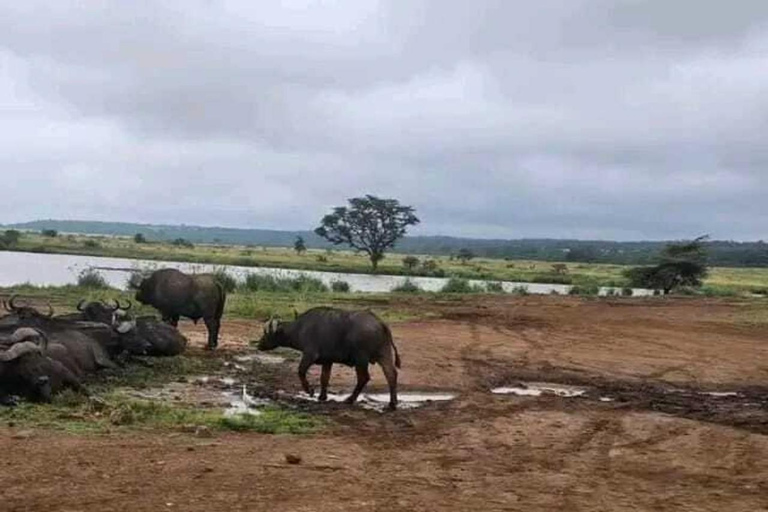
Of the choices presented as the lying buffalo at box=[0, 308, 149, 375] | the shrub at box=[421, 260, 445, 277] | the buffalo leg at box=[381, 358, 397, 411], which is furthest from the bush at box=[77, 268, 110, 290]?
the shrub at box=[421, 260, 445, 277]

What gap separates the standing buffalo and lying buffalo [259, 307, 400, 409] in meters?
5.57

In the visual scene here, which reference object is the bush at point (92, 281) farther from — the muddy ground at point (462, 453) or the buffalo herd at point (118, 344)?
the buffalo herd at point (118, 344)

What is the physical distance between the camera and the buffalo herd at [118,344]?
13047 millimetres

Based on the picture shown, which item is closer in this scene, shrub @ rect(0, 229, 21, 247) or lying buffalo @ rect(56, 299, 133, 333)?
lying buffalo @ rect(56, 299, 133, 333)

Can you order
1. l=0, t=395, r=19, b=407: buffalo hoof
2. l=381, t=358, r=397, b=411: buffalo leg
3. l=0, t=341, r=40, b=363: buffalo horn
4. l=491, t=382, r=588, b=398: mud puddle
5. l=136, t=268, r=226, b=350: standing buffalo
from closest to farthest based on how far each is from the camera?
l=0, t=395, r=19, b=407: buffalo hoof
l=0, t=341, r=40, b=363: buffalo horn
l=381, t=358, r=397, b=411: buffalo leg
l=491, t=382, r=588, b=398: mud puddle
l=136, t=268, r=226, b=350: standing buffalo

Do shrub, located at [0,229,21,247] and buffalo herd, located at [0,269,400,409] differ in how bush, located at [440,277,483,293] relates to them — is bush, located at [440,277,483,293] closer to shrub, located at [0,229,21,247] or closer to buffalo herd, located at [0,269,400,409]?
buffalo herd, located at [0,269,400,409]

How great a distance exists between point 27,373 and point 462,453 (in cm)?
608

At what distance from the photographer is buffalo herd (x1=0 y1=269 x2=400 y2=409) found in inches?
514

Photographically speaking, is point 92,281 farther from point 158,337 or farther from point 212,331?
point 158,337

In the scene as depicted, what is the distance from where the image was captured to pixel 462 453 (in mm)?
10969

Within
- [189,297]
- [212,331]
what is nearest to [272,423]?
[212,331]

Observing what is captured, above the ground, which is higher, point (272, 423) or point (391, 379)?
point (391, 379)

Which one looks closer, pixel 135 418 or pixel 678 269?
pixel 135 418

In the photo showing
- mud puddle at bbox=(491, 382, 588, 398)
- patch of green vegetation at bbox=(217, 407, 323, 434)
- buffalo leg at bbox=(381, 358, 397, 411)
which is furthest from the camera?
mud puddle at bbox=(491, 382, 588, 398)
